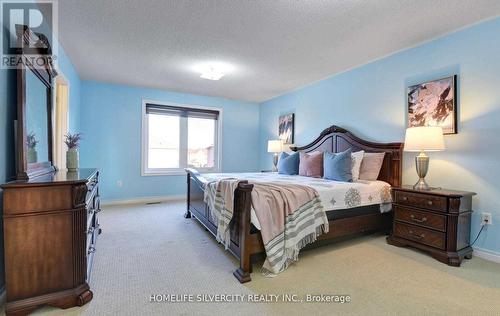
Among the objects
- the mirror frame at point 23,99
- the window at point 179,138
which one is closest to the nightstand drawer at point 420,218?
the mirror frame at point 23,99

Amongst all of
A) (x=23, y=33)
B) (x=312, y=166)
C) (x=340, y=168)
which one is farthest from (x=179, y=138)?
(x=23, y=33)

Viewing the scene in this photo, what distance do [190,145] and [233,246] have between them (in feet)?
12.2

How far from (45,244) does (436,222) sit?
10.9 feet

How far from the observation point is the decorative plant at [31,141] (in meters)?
1.90

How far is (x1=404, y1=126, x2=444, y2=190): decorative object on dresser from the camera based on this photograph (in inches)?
98.7

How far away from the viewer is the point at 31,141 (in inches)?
77.5

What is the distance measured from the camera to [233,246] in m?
2.30

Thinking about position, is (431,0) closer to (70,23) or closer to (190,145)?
(70,23)

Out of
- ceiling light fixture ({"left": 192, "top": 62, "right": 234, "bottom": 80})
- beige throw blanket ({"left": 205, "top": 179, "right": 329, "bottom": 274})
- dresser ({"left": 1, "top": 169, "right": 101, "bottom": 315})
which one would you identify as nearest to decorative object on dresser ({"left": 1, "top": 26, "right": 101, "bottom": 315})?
dresser ({"left": 1, "top": 169, "right": 101, "bottom": 315})

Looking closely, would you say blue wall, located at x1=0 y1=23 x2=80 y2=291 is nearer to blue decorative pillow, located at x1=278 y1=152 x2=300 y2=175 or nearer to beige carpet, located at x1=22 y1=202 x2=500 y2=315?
beige carpet, located at x1=22 y1=202 x2=500 y2=315

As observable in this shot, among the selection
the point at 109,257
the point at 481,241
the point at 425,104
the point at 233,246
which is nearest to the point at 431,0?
the point at 425,104

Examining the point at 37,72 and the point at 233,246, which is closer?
the point at 37,72

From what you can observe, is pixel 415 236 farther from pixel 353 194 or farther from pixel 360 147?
pixel 360 147

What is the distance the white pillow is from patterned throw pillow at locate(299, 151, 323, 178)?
0.48m
